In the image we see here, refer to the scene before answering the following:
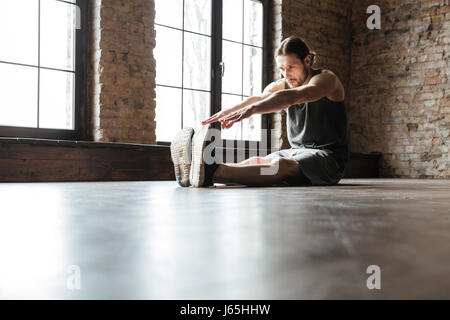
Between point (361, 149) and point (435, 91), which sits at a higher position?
point (435, 91)

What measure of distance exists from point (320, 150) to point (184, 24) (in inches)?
106

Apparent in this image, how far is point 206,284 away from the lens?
1.36 ft

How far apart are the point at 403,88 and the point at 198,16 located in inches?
112

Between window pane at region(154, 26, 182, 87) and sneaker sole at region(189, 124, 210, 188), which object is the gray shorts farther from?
window pane at region(154, 26, 182, 87)

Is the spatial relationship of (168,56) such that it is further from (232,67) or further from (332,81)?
(332,81)

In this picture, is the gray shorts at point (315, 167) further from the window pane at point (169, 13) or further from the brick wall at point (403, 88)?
the brick wall at point (403, 88)

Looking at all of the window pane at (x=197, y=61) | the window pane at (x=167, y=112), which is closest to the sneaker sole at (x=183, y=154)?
the window pane at (x=167, y=112)

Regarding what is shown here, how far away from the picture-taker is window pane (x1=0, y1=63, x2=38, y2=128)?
362 centimetres

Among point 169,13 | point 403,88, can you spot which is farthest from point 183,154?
point 403,88
